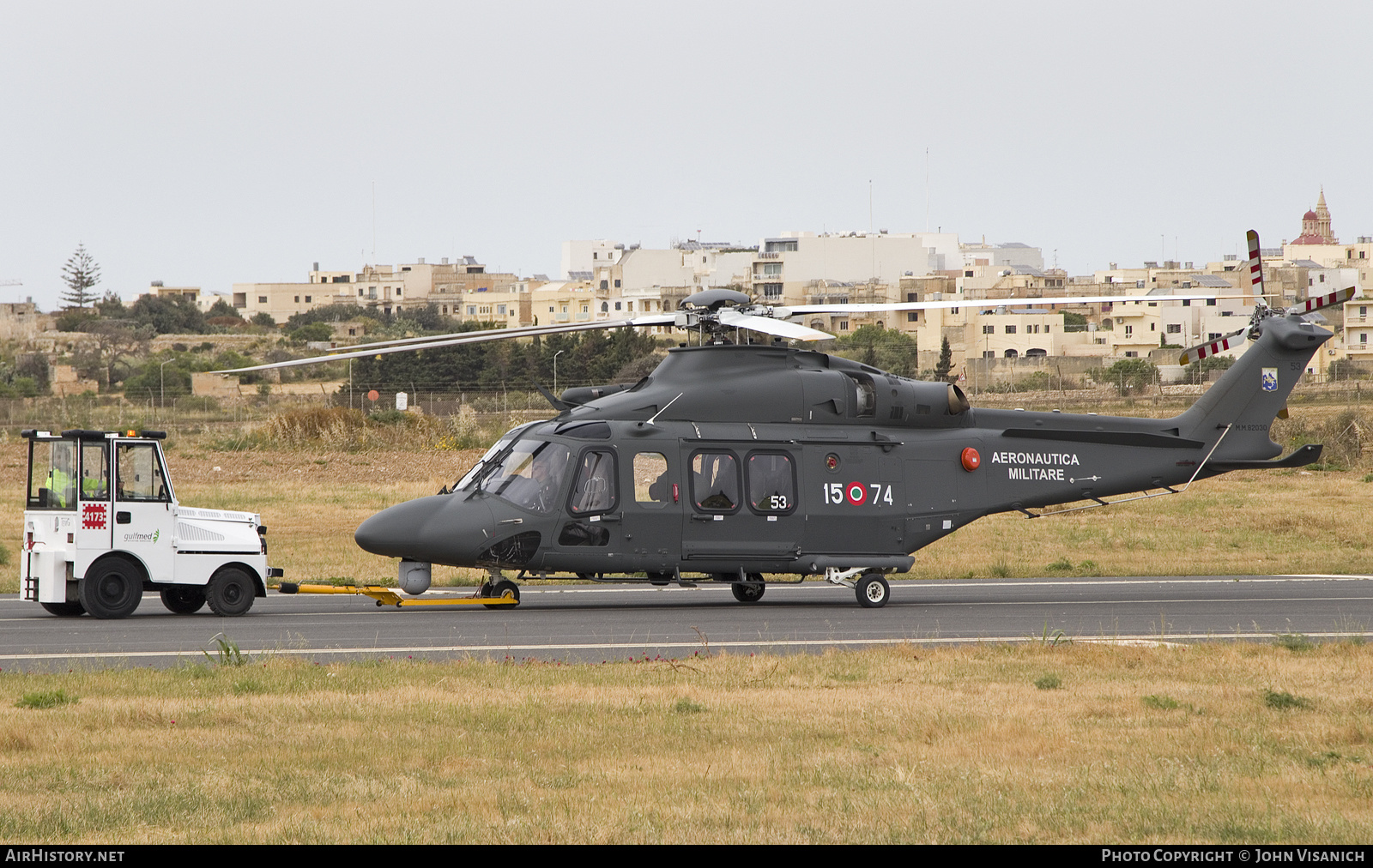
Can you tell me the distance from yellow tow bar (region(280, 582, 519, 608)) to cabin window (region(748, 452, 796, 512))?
11.2 ft

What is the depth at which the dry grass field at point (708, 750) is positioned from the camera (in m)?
7.44

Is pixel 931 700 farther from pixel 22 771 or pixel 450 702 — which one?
pixel 22 771

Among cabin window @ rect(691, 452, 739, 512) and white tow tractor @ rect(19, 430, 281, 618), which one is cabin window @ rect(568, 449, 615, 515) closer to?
cabin window @ rect(691, 452, 739, 512)

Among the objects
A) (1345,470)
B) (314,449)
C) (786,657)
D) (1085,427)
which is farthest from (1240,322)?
(786,657)

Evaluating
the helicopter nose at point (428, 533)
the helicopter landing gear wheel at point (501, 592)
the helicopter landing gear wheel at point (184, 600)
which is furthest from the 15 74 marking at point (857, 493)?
the helicopter landing gear wheel at point (184, 600)

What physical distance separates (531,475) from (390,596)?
2332mm

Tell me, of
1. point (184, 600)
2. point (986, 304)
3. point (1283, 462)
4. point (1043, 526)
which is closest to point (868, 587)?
point (986, 304)

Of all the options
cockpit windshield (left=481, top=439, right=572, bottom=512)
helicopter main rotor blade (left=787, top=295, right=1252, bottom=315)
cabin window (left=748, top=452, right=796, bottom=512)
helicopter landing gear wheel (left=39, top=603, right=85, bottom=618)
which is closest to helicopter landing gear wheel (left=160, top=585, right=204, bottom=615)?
helicopter landing gear wheel (left=39, top=603, right=85, bottom=618)

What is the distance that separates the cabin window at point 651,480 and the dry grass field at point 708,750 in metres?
4.87

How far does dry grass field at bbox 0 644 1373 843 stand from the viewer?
7.44 meters

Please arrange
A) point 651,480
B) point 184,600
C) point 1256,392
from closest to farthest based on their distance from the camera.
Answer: point 184,600
point 651,480
point 1256,392

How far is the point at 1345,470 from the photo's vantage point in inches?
1676

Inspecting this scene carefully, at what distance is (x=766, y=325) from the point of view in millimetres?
18734

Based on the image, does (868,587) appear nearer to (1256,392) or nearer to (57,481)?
(1256,392)
